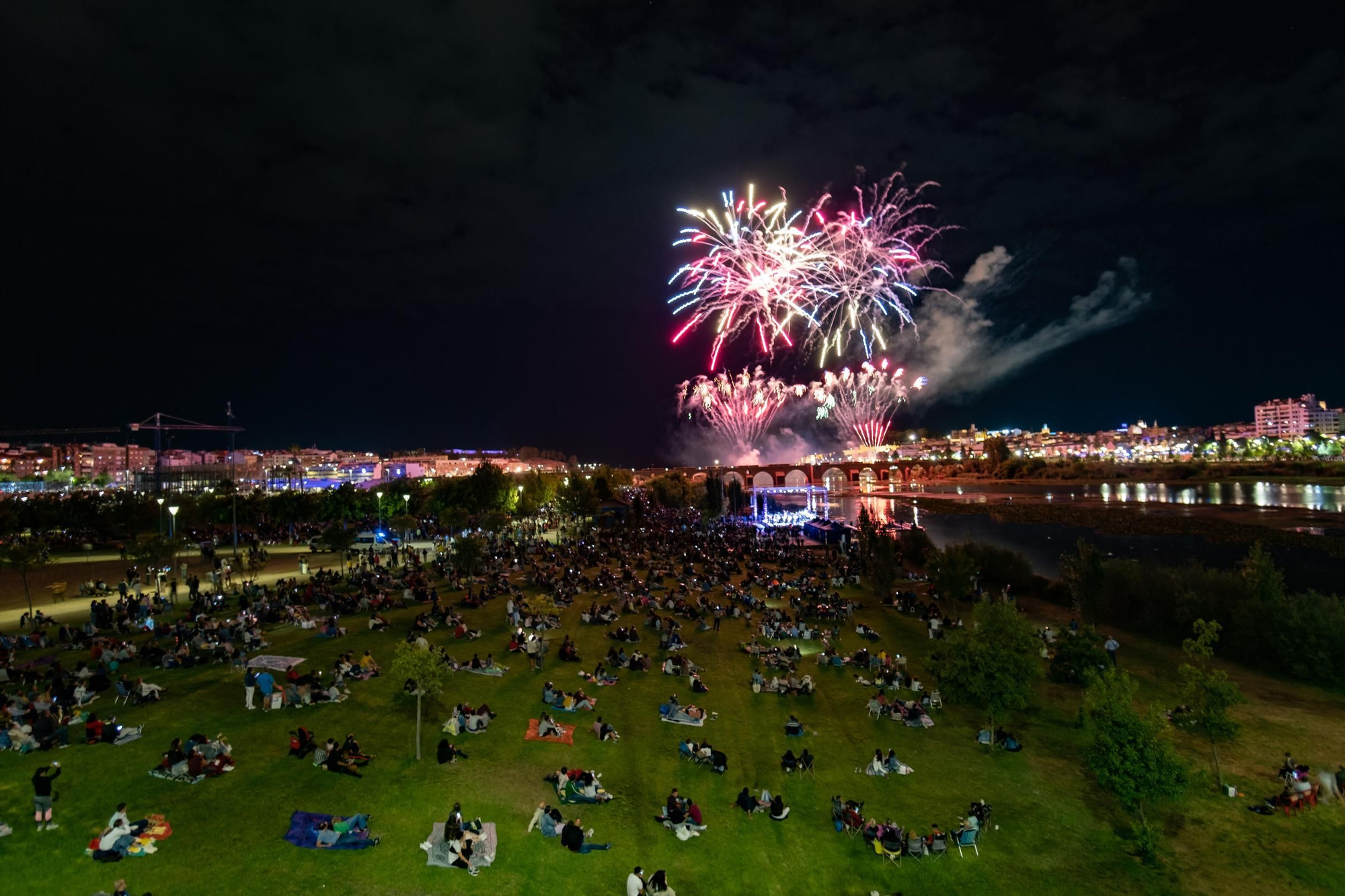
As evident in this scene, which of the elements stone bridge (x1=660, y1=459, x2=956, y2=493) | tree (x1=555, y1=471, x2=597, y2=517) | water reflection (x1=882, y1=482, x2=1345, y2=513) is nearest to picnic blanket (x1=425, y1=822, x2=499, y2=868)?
tree (x1=555, y1=471, x2=597, y2=517)

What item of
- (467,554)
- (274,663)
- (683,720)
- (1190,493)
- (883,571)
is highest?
(467,554)

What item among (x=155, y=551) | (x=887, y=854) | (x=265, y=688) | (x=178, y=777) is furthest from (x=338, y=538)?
(x=887, y=854)

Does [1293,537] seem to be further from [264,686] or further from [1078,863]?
[264,686]

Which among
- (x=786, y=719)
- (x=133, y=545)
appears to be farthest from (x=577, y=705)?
(x=133, y=545)

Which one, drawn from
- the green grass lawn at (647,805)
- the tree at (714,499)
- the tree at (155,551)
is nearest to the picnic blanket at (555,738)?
the green grass lawn at (647,805)

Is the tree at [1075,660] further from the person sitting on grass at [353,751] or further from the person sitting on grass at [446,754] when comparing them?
the person sitting on grass at [353,751]

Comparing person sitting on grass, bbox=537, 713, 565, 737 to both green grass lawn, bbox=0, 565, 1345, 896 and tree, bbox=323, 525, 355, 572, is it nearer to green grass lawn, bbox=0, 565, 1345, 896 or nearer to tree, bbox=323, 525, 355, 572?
green grass lawn, bbox=0, 565, 1345, 896

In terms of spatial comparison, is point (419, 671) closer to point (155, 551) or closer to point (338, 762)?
point (338, 762)
